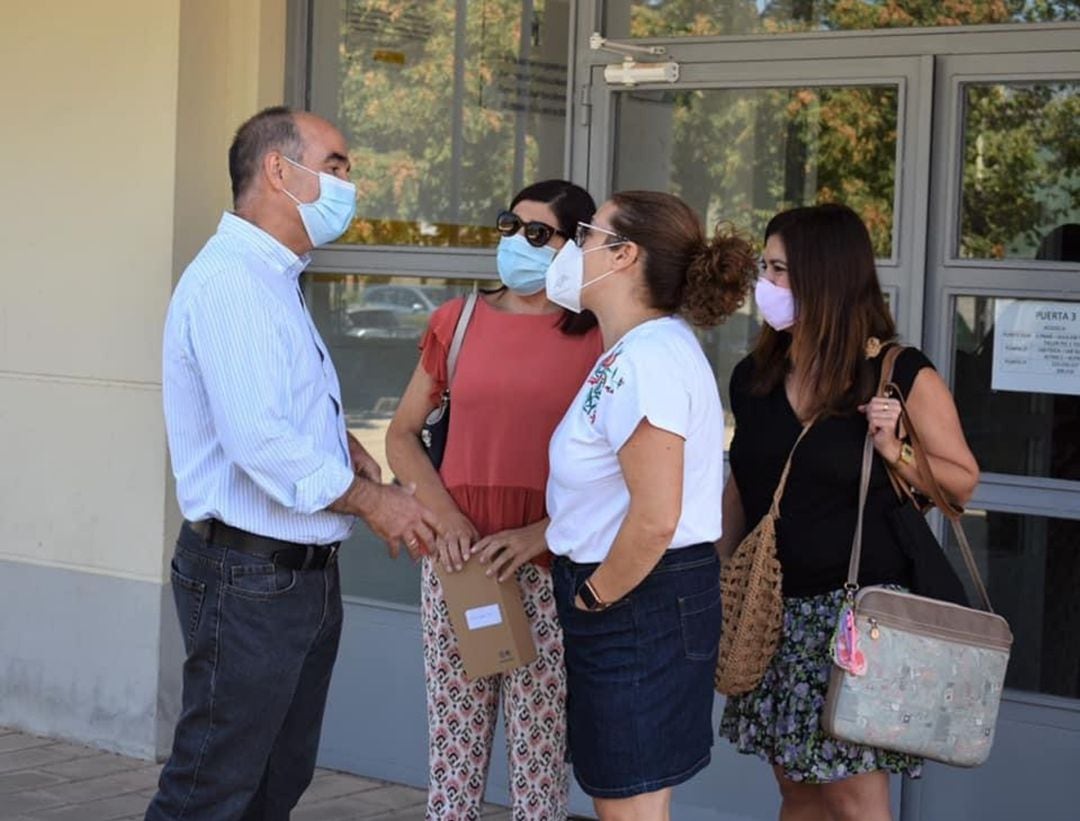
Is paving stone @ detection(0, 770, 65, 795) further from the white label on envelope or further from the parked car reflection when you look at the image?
the white label on envelope

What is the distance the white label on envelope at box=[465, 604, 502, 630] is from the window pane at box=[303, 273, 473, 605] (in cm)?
203

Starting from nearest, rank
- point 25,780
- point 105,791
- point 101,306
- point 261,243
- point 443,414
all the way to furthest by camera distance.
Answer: point 261,243 < point 443,414 < point 105,791 < point 25,780 < point 101,306

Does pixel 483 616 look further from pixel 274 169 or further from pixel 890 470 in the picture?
pixel 274 169

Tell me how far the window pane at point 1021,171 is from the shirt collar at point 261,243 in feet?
6.90

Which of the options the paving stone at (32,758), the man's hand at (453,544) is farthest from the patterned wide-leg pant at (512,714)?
the paving stone at (32,758)

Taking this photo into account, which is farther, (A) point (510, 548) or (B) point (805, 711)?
(A) point (510, 548)

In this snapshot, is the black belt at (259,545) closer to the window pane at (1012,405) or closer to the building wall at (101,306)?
the window pane at (1012,405)

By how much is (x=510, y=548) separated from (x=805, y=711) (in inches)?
30.5

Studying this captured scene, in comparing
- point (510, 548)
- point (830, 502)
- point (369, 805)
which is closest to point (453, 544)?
point (510, 548)

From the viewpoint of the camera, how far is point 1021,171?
5.03m

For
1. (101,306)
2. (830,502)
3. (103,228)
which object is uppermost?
(103,228)

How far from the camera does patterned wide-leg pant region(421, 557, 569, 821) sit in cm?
426

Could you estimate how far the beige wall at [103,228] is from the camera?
6156 mm

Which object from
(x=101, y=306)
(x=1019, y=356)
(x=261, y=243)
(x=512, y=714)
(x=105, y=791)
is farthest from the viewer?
(x=101, y=306)
